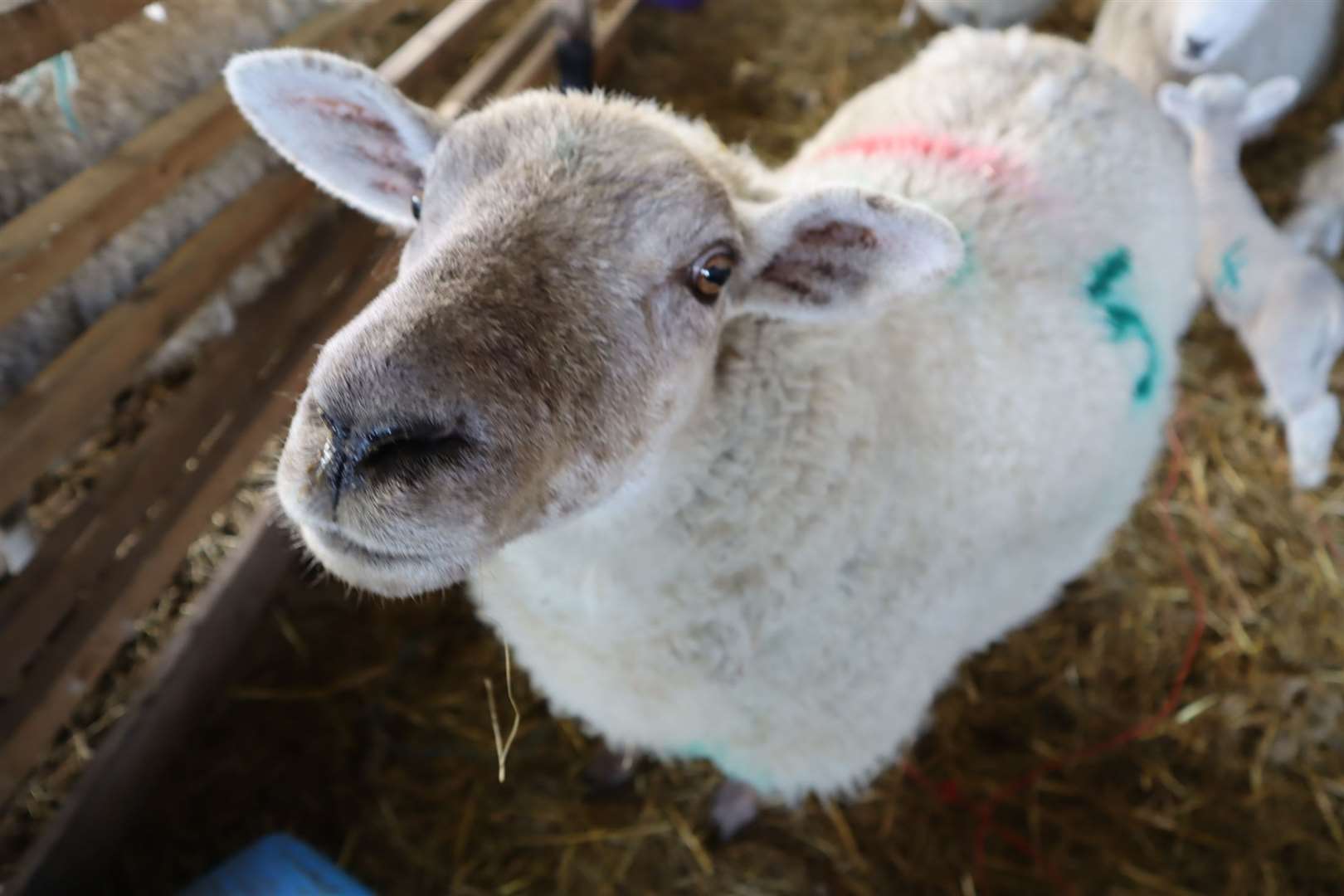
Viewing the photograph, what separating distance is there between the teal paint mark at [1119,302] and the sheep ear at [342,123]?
1514mm

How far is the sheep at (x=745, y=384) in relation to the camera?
0.97 metres

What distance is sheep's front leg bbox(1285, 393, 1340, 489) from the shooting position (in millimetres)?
2842

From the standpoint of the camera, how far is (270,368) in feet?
7.79

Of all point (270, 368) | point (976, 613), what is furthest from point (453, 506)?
point (270, 368)

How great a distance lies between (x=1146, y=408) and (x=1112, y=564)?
3.10ft

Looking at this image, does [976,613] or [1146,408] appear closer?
[976,613]

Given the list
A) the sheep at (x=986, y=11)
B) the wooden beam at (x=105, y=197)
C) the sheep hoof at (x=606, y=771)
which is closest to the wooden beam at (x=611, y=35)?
the sheep at (x=986, y=11)

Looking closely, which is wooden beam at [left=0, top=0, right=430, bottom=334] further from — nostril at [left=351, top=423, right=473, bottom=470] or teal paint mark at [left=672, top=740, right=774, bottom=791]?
teal paint mark at [left=672, top=740, right=774, bottom=791]

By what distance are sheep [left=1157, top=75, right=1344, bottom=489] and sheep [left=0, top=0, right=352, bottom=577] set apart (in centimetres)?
293

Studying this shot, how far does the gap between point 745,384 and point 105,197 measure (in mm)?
1362

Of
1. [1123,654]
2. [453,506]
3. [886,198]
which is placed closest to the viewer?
[453,506]

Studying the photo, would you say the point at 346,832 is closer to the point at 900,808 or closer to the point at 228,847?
the point at 228,847

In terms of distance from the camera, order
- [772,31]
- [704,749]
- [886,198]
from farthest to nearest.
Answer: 1. [772,31]
2. [704,749]
3. [886,198]

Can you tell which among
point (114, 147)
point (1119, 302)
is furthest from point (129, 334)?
point (1119, 302)
